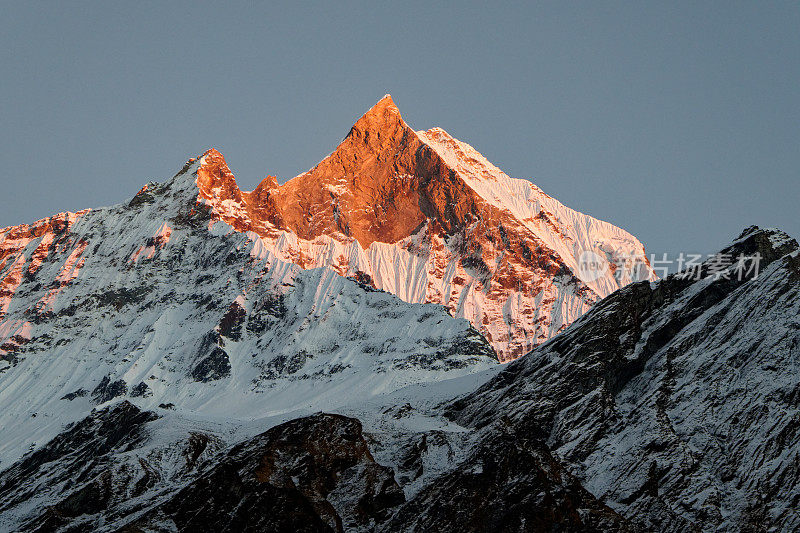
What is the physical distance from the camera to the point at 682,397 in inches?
4798

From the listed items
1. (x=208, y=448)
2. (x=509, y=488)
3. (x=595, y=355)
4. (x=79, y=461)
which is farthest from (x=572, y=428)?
(x=79, y=461)

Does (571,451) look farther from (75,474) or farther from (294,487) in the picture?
(75,474)

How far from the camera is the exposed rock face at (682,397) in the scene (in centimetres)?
10562

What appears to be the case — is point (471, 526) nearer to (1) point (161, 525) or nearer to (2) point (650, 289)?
(1) point (161, 525)

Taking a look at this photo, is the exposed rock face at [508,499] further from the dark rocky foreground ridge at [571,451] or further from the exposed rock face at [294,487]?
the exposed rock face at [294,487]

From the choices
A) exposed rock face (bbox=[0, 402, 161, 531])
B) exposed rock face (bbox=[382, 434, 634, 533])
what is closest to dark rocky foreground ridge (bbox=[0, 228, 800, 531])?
exposed rock face (bbox=[382, 434, 634, 533])

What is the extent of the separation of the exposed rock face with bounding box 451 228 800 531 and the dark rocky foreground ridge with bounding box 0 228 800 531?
194 mm

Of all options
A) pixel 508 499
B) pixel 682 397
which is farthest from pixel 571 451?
pixel 508 499

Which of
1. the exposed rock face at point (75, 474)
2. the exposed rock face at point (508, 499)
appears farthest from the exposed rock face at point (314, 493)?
the exposed rock face at point (75, 474)

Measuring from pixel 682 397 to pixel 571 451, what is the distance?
11674mm

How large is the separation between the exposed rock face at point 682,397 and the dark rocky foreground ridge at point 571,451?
0.19m

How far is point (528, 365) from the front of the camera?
14875cm

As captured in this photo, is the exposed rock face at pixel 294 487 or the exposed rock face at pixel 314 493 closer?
the exposed rock face at pixel 314 493

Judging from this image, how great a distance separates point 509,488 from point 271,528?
19.6 metres
